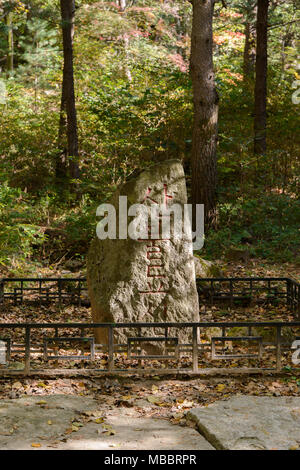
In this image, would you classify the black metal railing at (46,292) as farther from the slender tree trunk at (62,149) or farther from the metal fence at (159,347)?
the slender tree trunk at (62,149)

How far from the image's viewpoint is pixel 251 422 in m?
4.39

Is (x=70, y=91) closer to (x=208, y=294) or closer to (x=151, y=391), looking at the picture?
(x=208, y=294)

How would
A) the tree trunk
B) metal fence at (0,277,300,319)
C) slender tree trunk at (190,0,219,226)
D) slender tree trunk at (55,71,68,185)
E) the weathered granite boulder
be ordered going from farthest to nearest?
slender tree trunk at (55,71,68,185)
the tree trunk
slender tree trunk at (190,0,219,226)
metal fence at (0,277,300,319)
the weathered granite boulder

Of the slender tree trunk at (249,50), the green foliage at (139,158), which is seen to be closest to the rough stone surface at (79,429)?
the green foliage at (139,158)

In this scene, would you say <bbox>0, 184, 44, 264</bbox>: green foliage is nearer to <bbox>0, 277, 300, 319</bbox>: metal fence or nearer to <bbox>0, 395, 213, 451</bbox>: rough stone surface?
<bbox>0, 277, 300, 319</bbox>: metal fence

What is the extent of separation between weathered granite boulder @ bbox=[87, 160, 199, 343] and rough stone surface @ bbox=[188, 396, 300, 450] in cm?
166

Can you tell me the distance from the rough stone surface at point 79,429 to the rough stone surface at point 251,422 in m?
0.14

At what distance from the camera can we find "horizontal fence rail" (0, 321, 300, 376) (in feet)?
18.4

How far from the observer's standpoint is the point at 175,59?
75.3 ft

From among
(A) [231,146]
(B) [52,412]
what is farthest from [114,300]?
(A) [231,146]

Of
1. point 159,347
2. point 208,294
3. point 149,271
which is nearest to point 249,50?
point 208,294

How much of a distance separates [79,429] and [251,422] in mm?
1392

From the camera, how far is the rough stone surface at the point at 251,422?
402 cm

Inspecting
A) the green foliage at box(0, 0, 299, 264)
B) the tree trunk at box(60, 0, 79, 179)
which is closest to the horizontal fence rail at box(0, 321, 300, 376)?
the green foliage at box(0, 0, 299, 264)
